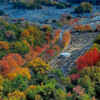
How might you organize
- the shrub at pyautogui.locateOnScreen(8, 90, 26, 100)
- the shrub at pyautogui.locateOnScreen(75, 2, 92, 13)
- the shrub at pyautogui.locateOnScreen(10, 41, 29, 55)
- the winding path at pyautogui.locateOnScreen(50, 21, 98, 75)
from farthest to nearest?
the shrub at pyautogui.locateOnScreen(75, 2, 92, 13) < the shrub at pyautogui.locateOnScreen(10, 41, 29, 55) < the winding path at pyautogui.locateOnScreen(50, 21, 98, 75) < the shrub at pyautogui.locateOnScreen(8, 90, 26, 100)

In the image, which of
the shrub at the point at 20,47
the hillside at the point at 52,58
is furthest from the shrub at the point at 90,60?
the shrub at the point at 20,47

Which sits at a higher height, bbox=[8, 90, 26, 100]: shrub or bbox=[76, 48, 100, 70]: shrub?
bbox=[76, 48, 100, 70]: shrub

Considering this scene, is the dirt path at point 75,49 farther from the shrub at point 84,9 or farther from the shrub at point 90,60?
the shrub at point 84,9

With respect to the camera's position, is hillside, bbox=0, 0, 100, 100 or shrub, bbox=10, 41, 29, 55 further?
shrub, bbox=10, 41, 29, 55

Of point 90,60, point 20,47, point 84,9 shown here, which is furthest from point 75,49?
point 84,9

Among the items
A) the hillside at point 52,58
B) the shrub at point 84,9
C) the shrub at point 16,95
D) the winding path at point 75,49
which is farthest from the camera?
the shrub at point 84,9

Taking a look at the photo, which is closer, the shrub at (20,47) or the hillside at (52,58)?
the hillside at (52,58)

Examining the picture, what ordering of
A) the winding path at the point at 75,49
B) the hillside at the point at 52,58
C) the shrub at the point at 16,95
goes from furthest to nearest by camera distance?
the winding path at the point at 75,49 < the hillside at the point at 52,58 < the shrub at the point at 16,95

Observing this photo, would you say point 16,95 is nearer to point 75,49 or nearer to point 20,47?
point 20,47

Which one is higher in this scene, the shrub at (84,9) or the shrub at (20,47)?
the shrub at (84,9)

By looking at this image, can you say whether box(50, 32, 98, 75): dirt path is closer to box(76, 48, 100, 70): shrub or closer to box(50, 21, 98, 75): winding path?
box(50, 21, 98, 75): winding path

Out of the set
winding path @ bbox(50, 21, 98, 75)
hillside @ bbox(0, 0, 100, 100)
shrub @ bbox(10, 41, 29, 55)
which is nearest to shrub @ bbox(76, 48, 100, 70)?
hillside @ bbox(0, 0, 100, 100)

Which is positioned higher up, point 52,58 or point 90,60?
point 90,60
